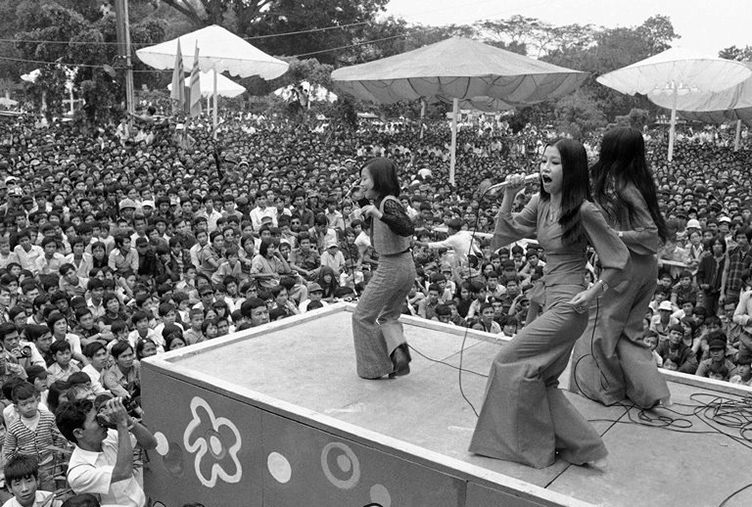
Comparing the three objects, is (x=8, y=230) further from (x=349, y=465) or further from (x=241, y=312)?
(x=349, y=465)

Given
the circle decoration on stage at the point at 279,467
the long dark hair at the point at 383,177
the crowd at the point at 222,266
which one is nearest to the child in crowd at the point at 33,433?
the crowd at the point at 222,266

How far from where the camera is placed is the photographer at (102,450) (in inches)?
142

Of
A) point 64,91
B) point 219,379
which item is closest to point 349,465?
point 219,379

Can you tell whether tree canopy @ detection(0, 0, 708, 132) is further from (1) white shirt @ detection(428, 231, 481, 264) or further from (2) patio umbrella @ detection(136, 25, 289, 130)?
(1) white shirt @ detection(428, 231, 481, 264)

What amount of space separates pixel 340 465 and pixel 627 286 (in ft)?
5.63

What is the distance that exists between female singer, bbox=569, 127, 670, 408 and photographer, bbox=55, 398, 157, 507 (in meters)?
2.40

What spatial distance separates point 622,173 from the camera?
150 inches

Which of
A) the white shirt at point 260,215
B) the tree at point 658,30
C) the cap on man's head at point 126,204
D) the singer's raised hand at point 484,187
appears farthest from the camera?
the tree at point 658,30

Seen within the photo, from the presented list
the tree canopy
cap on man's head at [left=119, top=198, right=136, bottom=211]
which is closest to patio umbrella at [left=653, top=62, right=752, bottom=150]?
the tree canopy

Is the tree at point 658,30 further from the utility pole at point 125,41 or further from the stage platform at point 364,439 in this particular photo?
the stage platform at point 364,439

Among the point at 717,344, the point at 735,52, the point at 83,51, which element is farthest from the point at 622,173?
the point at 735,52

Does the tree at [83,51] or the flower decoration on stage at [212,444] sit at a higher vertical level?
the tree at [83,51]

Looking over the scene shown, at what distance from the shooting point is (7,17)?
3816 centimetres

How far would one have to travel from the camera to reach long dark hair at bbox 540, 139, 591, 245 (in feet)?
11.0
